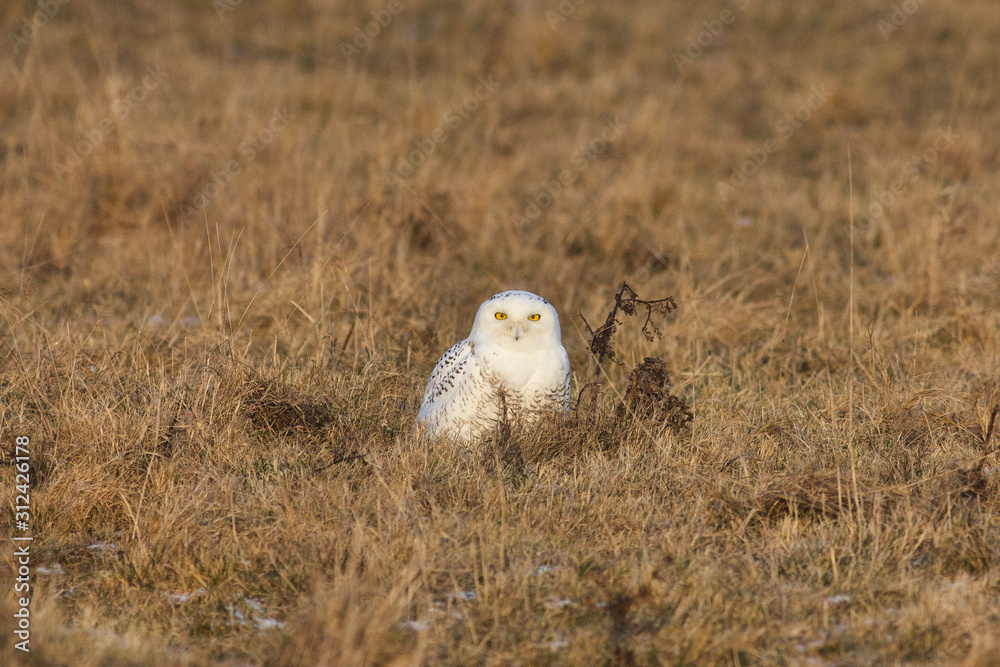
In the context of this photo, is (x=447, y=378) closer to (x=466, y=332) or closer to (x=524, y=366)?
(x=524, y=366)

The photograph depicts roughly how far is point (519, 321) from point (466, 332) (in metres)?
1.63

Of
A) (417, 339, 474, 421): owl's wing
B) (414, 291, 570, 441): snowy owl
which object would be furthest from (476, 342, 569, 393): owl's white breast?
(417, 339, 474, 421): owl's wing

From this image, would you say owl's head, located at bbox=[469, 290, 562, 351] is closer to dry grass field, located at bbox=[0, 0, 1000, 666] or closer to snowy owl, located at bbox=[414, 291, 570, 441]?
snowy owl, located at bbox=[414, 291, 570, 441]

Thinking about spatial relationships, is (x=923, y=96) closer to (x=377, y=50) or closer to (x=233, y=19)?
(x=377, y=50)

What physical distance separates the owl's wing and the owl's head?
5.2 inches

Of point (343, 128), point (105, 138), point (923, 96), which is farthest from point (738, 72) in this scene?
point (105, 138)

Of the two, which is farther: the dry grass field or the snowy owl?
the snowy owl

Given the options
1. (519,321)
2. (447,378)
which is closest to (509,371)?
(519,321)

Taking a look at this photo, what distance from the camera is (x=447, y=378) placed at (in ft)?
11.8

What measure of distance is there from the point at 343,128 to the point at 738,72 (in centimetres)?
473

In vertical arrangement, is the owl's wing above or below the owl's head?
below

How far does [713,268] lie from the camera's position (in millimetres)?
5609

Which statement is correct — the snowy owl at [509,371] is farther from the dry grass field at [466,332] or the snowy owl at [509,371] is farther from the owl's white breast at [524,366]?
the dry grass field at [466,332]

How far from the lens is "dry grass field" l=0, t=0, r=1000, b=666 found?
2.48 metres
